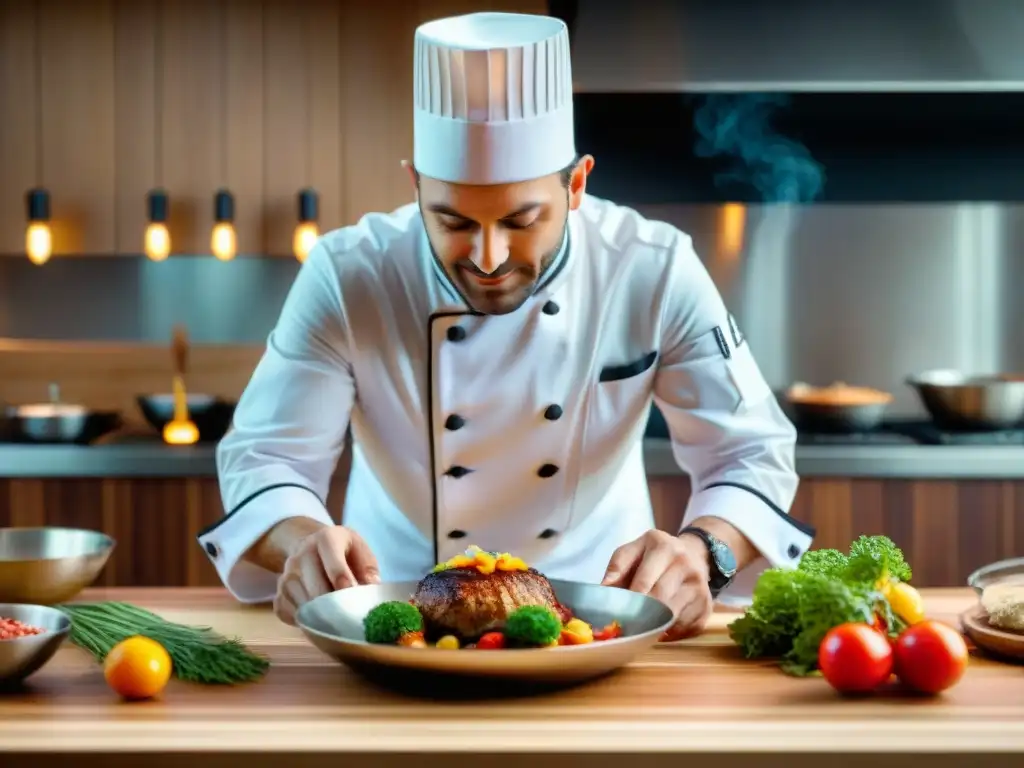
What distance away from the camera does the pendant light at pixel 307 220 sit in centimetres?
408

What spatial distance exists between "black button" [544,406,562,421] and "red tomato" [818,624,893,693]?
31.4 inches

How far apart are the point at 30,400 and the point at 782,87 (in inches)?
106

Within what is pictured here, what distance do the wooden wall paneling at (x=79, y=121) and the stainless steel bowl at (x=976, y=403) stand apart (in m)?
2.62

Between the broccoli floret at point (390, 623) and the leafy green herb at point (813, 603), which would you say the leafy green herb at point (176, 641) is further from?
the leafy green herb at point (813, 603)

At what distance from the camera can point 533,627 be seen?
1453 mm

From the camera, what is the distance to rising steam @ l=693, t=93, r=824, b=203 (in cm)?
387

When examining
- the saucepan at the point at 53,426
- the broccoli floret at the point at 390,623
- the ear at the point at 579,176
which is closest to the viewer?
the broccoli floret at the point at 390,623

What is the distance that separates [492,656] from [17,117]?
340 centimetres

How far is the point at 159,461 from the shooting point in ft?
12.1

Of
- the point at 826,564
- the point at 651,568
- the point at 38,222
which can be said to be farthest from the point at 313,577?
the point at 38,222

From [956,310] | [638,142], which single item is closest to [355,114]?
[638,142]

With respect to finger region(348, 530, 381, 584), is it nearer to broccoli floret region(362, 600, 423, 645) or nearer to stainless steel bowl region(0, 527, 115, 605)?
broccoli floret region(362, 600, 423, 645)

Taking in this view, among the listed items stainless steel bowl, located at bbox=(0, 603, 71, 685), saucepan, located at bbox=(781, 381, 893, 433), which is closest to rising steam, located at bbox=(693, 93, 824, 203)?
saucepan, located at bbox=(781, 381, 893, 433)

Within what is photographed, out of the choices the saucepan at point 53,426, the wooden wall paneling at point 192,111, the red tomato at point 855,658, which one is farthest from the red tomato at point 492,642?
the wooden wall paneling at point 192,111
